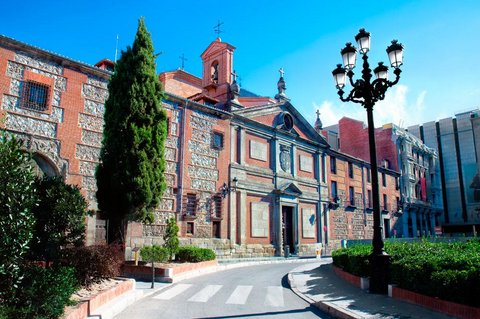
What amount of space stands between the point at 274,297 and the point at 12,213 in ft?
23.5

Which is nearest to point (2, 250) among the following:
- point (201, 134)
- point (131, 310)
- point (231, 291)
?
point (131, 310)

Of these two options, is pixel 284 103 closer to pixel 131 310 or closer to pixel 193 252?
pixel 193 252

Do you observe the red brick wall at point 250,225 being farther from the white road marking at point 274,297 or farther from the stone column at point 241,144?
the white road marking at point 274,297

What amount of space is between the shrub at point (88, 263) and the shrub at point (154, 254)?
210 inches

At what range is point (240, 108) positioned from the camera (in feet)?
82.1

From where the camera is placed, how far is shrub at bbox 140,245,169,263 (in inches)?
563

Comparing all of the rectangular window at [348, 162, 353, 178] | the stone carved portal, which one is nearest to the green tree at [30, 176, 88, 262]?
the stone carved portal

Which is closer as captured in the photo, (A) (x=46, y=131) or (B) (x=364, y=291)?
(B) (x=364, y=291)

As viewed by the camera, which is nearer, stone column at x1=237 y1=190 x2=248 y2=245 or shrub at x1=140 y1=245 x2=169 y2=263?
shrub at x1=140 y1=245 x2=169 y2=263

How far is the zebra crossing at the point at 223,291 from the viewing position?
31.8ft

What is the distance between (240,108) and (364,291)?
647 inches

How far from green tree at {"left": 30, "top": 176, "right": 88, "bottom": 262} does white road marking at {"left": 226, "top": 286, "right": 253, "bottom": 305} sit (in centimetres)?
397

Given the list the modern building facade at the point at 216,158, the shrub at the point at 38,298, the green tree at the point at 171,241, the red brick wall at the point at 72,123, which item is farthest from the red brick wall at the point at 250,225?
the shrub at the point at 38,298

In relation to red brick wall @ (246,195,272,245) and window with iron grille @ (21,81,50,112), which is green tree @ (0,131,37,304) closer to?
window with iron grille @ (21,81,50,112)
